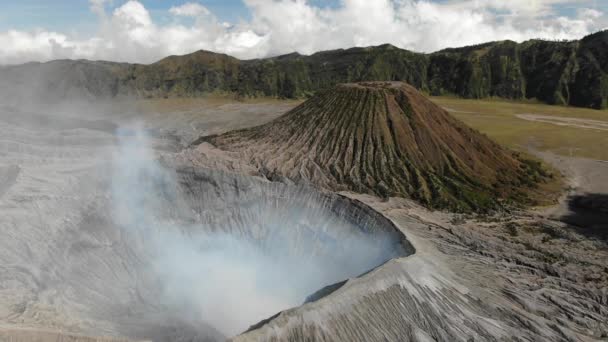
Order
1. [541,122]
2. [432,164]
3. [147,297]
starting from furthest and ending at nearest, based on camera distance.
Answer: [541,122] < [432,164] < [147,297]

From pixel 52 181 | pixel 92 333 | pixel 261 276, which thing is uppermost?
pixel 52 181

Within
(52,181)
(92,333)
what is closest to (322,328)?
(92,333)

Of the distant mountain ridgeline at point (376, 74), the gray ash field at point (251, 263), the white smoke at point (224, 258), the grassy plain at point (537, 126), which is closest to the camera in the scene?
the gray ash field at point (251, 263)

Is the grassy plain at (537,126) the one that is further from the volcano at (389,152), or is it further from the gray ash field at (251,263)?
the gray ash field at (251,263)

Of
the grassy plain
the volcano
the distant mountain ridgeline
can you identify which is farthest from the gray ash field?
the distant mountain ridgeline

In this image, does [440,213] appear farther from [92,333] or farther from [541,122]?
[541,122]

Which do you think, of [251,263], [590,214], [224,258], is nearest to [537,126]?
[590,214]

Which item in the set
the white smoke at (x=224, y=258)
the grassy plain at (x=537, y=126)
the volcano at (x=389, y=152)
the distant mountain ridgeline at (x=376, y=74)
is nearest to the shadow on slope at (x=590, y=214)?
the volcano at (x=389, y=152)
